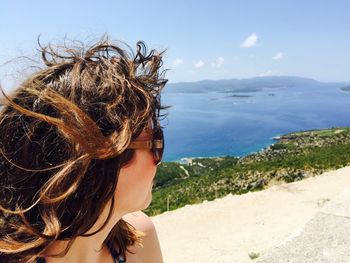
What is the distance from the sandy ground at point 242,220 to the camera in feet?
25.4

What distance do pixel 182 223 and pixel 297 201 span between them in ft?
9.88

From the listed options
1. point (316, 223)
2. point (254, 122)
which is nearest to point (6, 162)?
point (316, 223)

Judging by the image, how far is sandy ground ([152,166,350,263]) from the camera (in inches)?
305

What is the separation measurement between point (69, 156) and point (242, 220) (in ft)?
30.0

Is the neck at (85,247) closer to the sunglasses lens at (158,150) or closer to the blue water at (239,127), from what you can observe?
the sunglasses lens at (158,150)

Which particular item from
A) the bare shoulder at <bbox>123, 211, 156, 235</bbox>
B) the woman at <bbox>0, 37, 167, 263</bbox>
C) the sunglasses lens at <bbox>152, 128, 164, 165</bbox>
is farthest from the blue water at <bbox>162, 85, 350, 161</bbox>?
the woman at <bbox>0, 37, 167, 263</bbox>

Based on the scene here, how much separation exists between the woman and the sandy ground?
19.1 ft

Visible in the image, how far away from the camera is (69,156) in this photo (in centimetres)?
107

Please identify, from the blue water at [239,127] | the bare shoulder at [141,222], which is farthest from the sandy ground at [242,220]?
the blue water at [239,127]

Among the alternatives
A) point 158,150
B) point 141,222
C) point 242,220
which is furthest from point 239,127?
point 158,150

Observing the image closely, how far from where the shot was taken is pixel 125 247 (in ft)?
4.67

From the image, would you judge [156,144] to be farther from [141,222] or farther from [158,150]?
[141,222]

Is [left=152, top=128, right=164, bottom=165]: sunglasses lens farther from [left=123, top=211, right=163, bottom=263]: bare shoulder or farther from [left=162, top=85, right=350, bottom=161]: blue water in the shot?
[left=162, top=85, right=350, bottom=161]: blue water

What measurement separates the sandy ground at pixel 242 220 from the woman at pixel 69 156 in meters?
5.82
